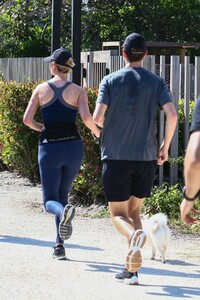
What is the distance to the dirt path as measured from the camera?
261 inches

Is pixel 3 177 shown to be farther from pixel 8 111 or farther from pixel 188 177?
pixel 188 177

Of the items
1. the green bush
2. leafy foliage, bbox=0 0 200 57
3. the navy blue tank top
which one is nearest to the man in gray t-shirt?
the navy blue tank top

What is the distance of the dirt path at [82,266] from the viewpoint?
261 inches

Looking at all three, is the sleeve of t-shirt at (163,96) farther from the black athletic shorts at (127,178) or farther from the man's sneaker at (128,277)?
the man's sneaker at (128,277)

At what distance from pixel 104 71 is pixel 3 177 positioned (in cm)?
283

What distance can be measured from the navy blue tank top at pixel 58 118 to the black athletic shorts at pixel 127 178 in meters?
0.86

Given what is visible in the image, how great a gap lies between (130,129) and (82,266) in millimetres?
1546

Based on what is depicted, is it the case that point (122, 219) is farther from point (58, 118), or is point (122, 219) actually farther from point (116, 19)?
point (116, 19)

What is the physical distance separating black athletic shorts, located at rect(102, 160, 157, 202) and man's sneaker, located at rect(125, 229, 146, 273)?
1.18 feet

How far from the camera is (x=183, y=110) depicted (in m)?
10.7

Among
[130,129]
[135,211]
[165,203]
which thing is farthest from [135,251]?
[165,203]

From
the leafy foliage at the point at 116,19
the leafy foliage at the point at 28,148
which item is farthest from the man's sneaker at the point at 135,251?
the leafy foliage at the point at 116,19

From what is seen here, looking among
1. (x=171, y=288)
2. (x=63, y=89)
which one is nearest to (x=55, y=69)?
(x=63, y=89)

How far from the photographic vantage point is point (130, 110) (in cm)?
674
